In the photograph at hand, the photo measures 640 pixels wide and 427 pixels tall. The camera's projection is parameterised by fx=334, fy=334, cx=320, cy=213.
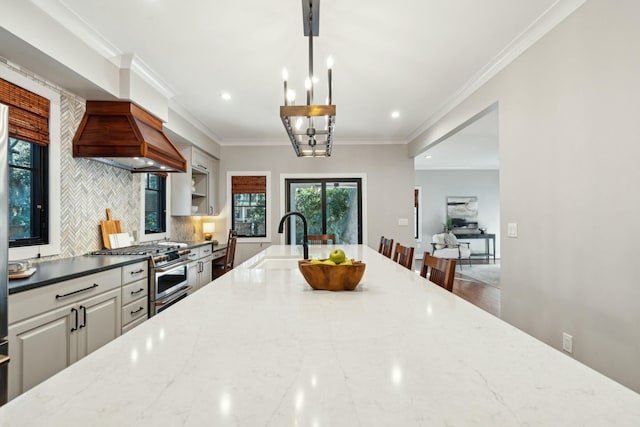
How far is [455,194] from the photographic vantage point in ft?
30.1

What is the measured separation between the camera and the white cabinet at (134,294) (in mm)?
2621

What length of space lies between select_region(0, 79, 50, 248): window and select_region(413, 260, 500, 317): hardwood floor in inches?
191

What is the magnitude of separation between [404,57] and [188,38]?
181 centimetres

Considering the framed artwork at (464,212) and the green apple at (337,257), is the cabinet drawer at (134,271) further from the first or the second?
the framed artwork at (464,212)

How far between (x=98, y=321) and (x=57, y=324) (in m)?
0.37

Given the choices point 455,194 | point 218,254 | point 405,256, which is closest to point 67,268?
point 405,256

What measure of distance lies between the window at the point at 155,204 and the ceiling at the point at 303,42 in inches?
43.9

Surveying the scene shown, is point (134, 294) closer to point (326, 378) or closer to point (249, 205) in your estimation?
point (326, 378)

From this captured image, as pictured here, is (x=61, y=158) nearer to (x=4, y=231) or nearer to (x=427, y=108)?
(x=4, y=231)

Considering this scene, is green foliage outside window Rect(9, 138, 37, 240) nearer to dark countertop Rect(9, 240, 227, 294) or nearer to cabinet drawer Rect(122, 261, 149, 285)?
dark countertop Rect(9, 240, 227, 294)

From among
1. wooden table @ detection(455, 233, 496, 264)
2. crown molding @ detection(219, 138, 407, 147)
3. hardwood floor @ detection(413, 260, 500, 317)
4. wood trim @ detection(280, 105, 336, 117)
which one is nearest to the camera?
wood trim @ detection(280, 105, 336, 117)

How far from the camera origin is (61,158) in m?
2.76

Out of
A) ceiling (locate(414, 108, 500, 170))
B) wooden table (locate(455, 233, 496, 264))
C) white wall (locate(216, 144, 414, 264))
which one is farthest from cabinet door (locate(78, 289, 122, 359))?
wooden table (locate(455, 233, 496, 264))

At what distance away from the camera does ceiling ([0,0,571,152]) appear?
7.41 ft
